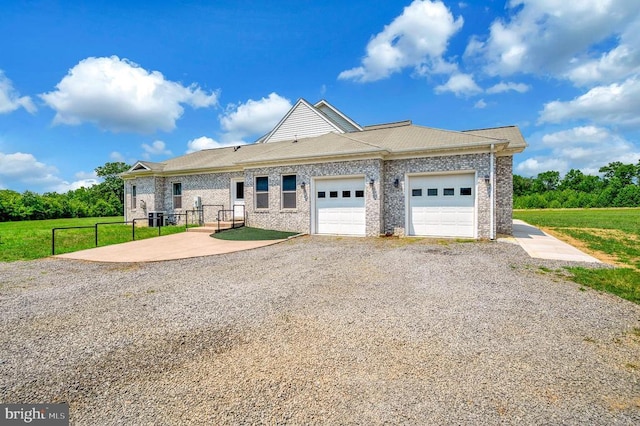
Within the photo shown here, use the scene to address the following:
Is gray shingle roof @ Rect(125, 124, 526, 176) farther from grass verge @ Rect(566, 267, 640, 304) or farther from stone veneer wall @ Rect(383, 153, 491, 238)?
grass verge @ Rect(566, 267, 640, 304)

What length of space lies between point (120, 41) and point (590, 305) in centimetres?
1602

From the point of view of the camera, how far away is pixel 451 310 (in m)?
4.35

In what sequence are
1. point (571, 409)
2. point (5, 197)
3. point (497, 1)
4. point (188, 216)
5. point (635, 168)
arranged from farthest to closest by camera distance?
point (635, 168), point (5, 197), point (188, 216), point (497, 1), point (571, 409)

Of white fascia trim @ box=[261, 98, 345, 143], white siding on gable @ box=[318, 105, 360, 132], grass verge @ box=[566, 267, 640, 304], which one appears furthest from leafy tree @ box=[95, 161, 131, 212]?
grass verge @ box=[566, 267, 640, 304]

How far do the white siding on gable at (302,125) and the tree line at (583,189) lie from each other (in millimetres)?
38112

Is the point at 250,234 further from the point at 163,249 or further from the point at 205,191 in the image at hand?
the point at 205,191

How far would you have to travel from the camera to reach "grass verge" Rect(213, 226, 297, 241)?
1196 cm

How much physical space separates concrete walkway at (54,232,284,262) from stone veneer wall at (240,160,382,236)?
2.41 metres

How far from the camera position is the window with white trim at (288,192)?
1359 centimetres

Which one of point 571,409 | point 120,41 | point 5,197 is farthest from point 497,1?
point 5,197

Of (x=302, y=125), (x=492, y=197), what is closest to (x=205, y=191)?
(x=302, y=125)

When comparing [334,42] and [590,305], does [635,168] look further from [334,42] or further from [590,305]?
[590,305]

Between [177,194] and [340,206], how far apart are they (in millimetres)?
10420

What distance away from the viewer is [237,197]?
16.1 metres
